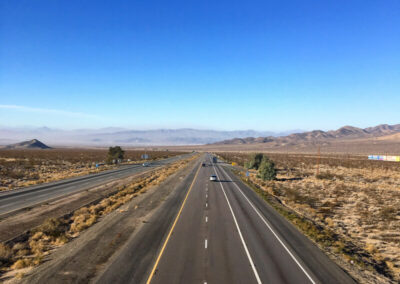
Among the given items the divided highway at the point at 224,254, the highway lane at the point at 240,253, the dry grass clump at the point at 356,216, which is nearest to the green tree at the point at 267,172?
the dry grass clump at the point at 356,216

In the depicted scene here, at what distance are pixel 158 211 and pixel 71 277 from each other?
13.6 metres

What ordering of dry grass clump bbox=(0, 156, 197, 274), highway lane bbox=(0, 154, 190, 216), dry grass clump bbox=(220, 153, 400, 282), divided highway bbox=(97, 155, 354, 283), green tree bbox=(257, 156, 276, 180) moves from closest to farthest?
1. divided highway bbox=(97, 155, 354, 283)
2. dry grass clump bbox=(0, 156, 197, 274)
3. dry grass clump bbox=(220, 153, 400, 282)
4. highway lane bbox=(0, 154, 190, 216)
5. green tree bbox=(257, 156, 276, 180)

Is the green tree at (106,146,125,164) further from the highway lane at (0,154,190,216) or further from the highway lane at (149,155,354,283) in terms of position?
the highway lane at (149,155,354,283)

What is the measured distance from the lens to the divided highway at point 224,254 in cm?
1323

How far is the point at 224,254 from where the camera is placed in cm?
1590

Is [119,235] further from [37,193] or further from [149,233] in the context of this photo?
[37,193]

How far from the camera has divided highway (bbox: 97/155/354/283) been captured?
43.4 ft

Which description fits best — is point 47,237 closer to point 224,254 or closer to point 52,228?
point 52,228

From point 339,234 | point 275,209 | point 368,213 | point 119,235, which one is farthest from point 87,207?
point 368,213

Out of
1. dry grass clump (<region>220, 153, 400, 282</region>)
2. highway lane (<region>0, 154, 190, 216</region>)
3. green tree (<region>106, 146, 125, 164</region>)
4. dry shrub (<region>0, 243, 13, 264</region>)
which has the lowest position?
dry grass clump (<region>220, 153, 400, 282</region>)

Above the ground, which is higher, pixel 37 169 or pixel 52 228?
pixel 37 169

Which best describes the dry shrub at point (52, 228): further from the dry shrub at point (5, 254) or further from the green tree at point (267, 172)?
the green tree at point (267, 172)

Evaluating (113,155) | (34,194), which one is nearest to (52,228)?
(34,194)

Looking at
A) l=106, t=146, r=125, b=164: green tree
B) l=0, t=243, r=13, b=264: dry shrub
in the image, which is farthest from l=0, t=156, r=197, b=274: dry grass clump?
l=106, t=146, r=125, b=164: green tree
